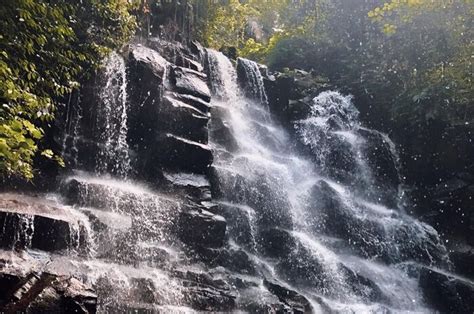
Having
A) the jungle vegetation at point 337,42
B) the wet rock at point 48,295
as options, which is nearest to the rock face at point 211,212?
the wet rock at point 48,295

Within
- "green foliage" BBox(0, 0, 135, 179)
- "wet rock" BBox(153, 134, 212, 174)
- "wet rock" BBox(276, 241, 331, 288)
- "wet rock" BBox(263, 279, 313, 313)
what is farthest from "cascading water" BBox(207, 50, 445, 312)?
"green foliage" BBox(0, 0, 135, 179)

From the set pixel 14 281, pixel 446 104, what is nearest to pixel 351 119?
pixel 446 104

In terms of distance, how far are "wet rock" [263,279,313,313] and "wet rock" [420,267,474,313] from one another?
17.2ft

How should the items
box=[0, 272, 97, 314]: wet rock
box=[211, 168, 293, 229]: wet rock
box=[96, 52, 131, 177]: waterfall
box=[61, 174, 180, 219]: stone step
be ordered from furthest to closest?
box=[211, 168, 293, 229]: wet rock, box=[96, 52, 131, 177]: waterfall, box=[61, 174, 180, 219]: stone step, box=[0, 272, 97, 314]: wet rock

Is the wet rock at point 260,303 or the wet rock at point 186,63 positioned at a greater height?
the wet rock at point 186,63

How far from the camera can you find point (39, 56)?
995 centimetres

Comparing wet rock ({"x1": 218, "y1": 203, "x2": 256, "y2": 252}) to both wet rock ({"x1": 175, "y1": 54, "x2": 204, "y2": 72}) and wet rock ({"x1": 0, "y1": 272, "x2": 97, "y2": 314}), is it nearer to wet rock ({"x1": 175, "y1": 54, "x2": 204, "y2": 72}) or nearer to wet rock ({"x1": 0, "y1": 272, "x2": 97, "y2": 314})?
wet rock ({"x1": 175, "y1": 54, "x2": 204, "y2": 72})

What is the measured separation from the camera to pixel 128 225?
10.7m

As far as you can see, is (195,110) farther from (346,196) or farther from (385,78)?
(385,78)

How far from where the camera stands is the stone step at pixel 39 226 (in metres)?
8.69

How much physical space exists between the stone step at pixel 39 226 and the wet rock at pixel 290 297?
4485 millimetres

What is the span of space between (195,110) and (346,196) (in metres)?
6.35

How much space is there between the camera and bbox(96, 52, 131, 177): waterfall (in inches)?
506

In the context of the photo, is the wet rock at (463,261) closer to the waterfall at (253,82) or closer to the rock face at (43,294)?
the waterfall at (253,82)
